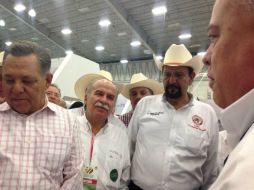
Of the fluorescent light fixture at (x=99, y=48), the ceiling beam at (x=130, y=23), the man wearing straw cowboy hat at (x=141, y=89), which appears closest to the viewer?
the man wearing straw cowboy hat at (x=141, y=89)

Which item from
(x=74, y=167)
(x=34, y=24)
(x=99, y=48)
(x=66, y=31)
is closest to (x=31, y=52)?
(x=74, y=167)

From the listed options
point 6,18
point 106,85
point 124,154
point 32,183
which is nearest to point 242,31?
point 32,183

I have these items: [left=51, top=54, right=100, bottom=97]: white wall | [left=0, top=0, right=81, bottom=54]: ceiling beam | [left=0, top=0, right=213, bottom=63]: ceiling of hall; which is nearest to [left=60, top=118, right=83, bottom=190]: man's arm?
[left=51, top=54, right=100, bottom=97]: white wall

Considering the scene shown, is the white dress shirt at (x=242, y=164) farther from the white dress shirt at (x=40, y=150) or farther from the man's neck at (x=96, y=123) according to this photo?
the man's neck at (x=96, y=123)

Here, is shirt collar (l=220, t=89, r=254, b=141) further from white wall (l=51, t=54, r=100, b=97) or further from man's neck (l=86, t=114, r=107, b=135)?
white wall (l=51, t=54, r=100, b=97)

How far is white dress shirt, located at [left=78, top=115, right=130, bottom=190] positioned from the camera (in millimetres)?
2051

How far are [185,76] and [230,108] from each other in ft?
6.37

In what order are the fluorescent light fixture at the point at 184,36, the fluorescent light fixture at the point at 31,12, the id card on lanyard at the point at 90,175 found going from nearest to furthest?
the id card on lanyard at the point at 90,175 < the fluorescent light fixture at the point at 31,12 < the fluorescent light fixture at the point at 184,36

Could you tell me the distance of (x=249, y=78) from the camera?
2.20ft

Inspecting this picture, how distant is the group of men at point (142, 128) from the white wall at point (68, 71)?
147 centimetres

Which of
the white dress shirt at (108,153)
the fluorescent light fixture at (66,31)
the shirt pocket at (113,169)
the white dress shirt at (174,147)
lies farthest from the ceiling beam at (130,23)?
the shirt pocket at (113,169)

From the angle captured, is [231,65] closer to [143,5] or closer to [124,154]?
[124,154]

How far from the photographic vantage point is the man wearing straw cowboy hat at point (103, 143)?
6.68 feet

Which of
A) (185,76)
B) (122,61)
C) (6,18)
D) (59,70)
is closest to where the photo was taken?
(185,76)
